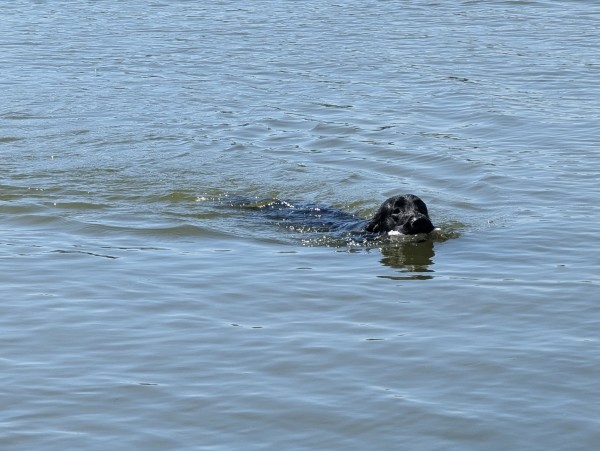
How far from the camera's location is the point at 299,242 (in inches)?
467

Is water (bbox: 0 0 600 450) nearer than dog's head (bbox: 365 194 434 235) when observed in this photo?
Yes

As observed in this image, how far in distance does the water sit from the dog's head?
0.18 m

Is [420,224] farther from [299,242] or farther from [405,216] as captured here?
[299,242]

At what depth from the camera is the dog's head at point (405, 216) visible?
11.7 m

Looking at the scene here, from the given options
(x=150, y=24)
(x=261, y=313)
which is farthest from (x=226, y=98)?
(x=261, y=313)

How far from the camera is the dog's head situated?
461 inches

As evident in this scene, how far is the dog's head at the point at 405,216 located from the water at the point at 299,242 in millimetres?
177

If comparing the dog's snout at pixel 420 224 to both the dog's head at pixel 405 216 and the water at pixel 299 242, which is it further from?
the water at pixel 299 242

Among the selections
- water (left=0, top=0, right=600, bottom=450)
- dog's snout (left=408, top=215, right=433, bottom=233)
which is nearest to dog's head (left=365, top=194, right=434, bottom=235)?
dog's snout (left=408, top=215, right=433, bottom=233)

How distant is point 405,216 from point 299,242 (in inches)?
41.8

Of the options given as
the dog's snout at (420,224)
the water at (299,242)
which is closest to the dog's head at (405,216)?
the dog's snout at (420,224)

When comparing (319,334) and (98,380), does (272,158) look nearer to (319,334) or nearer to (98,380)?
(319,334)

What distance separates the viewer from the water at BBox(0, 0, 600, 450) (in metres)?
7.66

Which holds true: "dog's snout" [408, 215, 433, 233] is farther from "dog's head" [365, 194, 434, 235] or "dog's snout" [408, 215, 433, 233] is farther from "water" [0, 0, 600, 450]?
"water" [0, 0, 600, 450]
